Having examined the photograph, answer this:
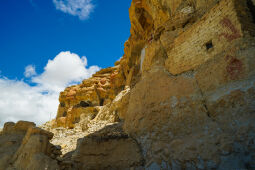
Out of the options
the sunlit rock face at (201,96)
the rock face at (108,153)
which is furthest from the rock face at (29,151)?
the sunlit rock face at (201,96)

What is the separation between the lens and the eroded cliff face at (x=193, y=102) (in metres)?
3.20

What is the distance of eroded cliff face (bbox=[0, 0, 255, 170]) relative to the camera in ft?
10.5

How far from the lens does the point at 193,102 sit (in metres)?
4.20

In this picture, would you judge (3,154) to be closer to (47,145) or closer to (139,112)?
(47,145)

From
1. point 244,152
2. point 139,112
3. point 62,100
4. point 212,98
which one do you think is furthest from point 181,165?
point 62,100

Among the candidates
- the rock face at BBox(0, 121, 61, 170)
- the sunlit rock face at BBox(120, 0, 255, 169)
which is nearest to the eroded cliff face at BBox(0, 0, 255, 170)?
A: the sunlit rock face at BBox(120, 0, 255, 169)

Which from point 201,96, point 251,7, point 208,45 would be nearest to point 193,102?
point 201,96

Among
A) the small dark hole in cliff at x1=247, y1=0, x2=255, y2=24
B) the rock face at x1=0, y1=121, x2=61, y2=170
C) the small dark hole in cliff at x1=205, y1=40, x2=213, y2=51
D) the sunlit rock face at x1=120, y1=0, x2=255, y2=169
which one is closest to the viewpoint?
the sunlit rock face at x1=120, y1=0, x2=255, y2=169

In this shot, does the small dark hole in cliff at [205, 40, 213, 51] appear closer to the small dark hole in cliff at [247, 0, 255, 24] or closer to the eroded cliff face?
the eroded cliff face

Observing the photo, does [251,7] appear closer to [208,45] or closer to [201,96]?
[208,45]

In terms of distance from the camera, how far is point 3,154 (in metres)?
6.20

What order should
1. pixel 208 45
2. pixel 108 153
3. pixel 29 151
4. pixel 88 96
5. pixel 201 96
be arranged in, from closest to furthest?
pixel 201 96, pixel 208 45, pixel 108 153, pixel 29 151, pixel 88 96

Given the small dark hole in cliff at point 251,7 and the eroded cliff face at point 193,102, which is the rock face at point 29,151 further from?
the small dark hole in cliff at point 251,7

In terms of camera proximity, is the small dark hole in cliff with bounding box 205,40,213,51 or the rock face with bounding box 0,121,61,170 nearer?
the small dark hole in cliff with bounding box 205,40,213,51
